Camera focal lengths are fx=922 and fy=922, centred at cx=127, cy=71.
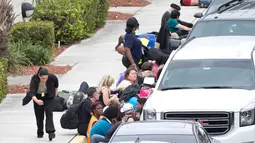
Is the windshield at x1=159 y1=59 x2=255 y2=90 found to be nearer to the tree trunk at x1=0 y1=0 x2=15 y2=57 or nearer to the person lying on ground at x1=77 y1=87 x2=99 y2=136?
the person lying on ground at x1=77 y1=87 x2=99 y2=136

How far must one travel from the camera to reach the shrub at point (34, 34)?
24.3 m

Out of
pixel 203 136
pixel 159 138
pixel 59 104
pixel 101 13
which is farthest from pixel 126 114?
pixel 101 13

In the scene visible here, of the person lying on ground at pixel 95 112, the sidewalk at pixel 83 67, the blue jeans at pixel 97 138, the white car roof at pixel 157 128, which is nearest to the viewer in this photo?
the white car roof at pixel 157 128

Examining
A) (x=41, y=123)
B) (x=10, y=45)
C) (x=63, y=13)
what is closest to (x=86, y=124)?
(x=41, y=123)

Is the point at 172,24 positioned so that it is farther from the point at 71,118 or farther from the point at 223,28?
the point at 71,118

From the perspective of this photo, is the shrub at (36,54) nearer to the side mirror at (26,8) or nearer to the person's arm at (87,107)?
the side mirror at (26,8)

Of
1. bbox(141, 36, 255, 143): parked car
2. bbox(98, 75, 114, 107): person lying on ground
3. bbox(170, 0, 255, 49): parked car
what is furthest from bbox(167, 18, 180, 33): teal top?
bbox(141, 36, 255, 143): parked car

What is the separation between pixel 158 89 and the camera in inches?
569

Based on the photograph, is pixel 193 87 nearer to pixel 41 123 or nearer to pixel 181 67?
pixel 181 67

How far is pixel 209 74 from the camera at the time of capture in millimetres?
14656

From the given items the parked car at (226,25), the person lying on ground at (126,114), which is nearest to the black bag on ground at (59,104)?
the person lying on ground at (126,114)

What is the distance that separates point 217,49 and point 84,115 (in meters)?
2.53

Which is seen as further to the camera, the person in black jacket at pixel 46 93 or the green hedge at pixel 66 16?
the green hedge at pixel 66 16

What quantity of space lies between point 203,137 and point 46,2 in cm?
1654
